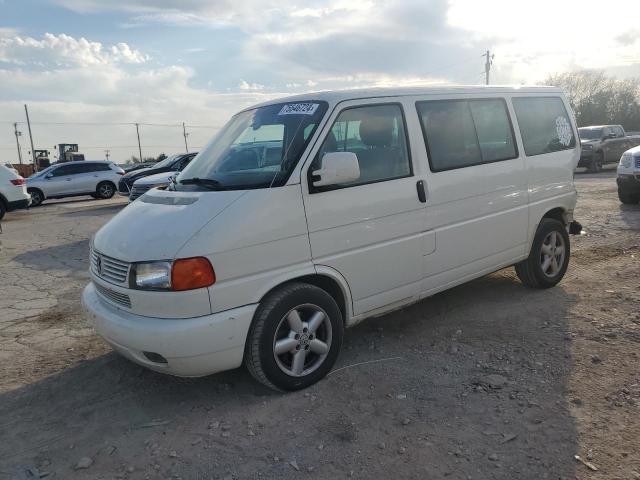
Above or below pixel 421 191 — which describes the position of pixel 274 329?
below

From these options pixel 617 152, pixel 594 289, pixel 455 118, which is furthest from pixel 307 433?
pixel 617 152

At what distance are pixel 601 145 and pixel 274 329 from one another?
20.1 metres

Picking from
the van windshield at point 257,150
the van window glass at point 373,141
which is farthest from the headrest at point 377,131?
the van windshield at point 257,150

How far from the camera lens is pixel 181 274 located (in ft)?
10.4

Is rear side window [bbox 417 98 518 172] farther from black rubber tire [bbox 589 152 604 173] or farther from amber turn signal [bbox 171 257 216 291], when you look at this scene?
black rubber tire [bbox 589 152 604 173]

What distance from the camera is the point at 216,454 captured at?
3.05 meters

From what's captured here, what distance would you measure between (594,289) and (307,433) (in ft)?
12.4

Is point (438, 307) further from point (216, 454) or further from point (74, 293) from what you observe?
point (74, 293)

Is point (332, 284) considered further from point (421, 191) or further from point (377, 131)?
point (377, 131)

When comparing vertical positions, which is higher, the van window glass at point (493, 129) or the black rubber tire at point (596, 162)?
the van window glass at point (493, 129)

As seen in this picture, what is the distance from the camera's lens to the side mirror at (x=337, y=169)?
138 inches

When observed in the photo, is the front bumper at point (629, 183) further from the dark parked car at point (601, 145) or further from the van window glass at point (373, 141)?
the dark parked car at point (601, 145)

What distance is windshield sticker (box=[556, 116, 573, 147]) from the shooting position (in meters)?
5.59

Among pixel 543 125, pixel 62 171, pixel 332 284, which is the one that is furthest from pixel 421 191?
pixel 62 171
